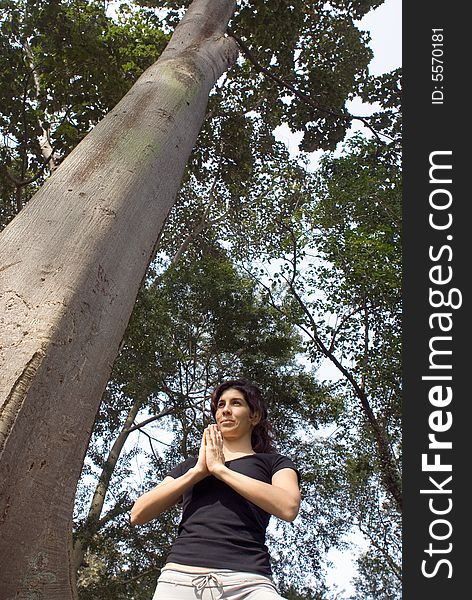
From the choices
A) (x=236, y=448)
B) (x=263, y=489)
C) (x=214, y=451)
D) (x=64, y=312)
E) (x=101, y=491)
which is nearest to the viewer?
(x=64, y=312)

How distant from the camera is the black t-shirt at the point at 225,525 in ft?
5.79

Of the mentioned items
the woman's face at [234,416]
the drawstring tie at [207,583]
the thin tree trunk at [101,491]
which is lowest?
the drawstring tie at [207,583]

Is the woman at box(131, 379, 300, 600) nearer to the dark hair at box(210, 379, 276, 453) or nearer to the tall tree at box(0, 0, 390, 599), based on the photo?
the dark hair at box(210, 379, 276, 453)

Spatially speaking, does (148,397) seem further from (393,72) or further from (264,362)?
(393,72)

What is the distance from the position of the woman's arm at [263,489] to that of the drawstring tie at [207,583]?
9.4 inches

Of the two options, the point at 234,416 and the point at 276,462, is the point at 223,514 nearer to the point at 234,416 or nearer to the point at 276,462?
the point at 276,462

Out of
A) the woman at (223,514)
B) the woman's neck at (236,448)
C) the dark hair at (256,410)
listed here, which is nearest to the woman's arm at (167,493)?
the woman at (223,514)

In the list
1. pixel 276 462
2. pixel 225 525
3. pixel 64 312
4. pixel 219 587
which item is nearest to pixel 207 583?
pixel 219 587

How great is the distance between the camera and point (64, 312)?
5.33 feet

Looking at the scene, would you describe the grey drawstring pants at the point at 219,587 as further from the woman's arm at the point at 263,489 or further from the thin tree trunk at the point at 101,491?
the thin tree trunk at the point at 101,491

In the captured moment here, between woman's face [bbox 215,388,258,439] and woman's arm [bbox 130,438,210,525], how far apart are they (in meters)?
0.22

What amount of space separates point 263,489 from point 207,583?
30cm

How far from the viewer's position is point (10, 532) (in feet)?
4.43

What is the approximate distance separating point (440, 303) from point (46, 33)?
541 cm
